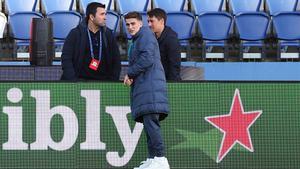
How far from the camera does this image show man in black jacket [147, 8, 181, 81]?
783 centimetres

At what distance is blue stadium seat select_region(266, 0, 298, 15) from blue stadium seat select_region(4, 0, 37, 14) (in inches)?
152

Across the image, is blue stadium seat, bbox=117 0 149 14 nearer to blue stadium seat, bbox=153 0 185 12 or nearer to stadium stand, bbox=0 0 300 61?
stadium stand, bbox=0 0 300 61

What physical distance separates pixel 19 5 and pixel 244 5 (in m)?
3.68

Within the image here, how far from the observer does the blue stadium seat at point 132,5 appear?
12.9 metres

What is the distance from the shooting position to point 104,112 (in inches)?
309

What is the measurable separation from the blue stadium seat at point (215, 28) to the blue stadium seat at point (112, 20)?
1.28m

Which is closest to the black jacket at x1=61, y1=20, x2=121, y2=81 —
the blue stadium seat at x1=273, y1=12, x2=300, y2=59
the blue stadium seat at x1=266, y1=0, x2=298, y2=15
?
the blue stadium seat at x1=273, y1=12, x2=300, y2=59

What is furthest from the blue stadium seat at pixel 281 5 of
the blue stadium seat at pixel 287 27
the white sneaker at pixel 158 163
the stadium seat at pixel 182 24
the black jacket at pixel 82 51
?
the white sneaker at pixel 158 163

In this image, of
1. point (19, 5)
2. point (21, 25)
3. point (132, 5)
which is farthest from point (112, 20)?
point (19, 5)

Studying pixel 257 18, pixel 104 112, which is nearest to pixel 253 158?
pixel 104 112

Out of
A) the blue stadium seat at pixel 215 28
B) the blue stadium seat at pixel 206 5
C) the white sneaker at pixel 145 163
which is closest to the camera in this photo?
the white sneaker at pixel 145 163

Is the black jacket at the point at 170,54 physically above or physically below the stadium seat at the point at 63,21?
above

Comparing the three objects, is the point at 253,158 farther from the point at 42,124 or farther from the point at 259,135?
the point at 42,124

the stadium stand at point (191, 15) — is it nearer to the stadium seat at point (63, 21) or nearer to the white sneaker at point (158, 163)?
the stadium seat at point (63, 21)
